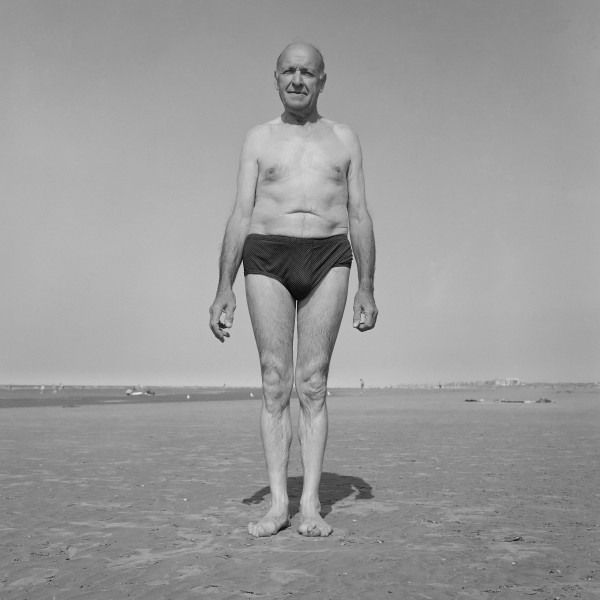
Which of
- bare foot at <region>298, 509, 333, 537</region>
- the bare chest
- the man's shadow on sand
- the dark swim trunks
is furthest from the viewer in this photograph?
the man's shadow on sand

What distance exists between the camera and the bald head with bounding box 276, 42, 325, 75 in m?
4.55

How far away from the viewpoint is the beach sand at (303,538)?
2.98 meters

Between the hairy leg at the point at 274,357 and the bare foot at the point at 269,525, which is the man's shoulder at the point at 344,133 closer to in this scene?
the hairy leg at the point at 274,357

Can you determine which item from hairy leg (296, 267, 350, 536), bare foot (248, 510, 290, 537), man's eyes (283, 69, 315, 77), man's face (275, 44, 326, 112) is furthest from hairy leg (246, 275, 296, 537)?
man's eyes (283, 69, 315, 77)

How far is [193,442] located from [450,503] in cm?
717

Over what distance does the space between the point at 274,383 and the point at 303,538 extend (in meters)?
1.07

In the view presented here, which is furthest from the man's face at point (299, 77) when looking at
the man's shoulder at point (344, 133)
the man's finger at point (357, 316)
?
the man's finger at point (357, 316)

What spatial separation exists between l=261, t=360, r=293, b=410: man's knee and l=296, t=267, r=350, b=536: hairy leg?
107 mm

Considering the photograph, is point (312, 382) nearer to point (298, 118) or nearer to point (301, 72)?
point (298, 118)

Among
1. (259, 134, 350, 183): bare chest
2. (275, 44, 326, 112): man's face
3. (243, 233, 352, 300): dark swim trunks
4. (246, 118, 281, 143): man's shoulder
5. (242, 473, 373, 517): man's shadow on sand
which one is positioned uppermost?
(275, 44, 326, 112): man's face

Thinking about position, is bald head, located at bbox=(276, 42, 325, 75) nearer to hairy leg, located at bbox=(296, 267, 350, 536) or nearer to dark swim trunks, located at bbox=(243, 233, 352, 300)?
dark swim trunks, located at bbox=(243, 233, 352, 300)

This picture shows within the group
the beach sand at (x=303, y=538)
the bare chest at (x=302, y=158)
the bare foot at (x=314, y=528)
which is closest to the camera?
the beach sand at (x=303, y=538)

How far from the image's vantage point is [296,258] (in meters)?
4.43

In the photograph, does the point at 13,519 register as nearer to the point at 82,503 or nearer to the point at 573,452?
the point at 82,503
